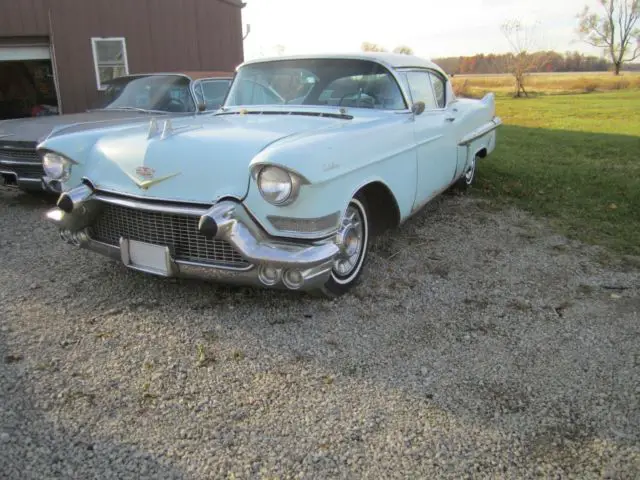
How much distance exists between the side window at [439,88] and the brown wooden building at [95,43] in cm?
804

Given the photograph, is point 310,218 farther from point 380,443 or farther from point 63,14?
point 63,14

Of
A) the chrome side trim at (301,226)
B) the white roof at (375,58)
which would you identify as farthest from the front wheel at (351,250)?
the white roof at (375,58)

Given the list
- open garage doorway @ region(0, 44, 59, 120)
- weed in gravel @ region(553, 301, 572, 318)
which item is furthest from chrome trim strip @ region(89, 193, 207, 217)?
open garage doorway @ region(0, 44, 59, 120)

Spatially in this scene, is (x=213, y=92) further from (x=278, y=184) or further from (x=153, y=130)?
(x=278, y=184)

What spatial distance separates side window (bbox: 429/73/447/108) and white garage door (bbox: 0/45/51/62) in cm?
837

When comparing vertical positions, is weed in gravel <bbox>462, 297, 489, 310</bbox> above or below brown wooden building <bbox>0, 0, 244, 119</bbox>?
below

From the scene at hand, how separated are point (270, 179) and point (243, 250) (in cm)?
38

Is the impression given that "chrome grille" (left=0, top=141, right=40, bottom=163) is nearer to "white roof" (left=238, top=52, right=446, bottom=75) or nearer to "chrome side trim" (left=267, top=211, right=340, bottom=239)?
"white roof" (left=238, top=52, right=446, bottom=75)

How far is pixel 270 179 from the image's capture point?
279 centimetres

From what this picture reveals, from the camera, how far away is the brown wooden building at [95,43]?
33.1ft

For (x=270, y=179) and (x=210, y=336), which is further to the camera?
(x=210, y=336)

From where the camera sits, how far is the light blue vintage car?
9.29 ft

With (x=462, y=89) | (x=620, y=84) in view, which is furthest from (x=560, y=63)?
(x=462, y=89)

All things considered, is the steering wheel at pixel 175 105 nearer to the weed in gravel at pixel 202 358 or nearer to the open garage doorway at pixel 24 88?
the weed in gravel at pixel 202 358
